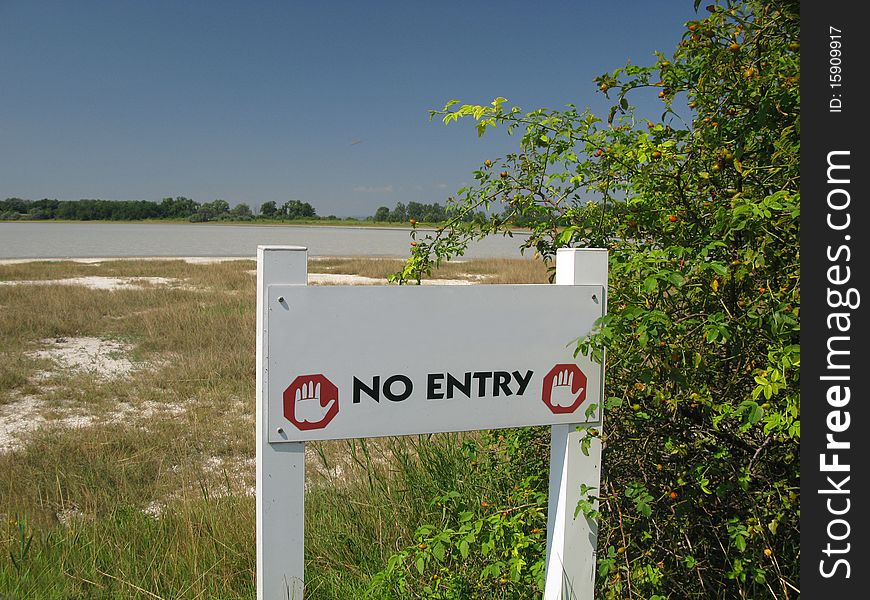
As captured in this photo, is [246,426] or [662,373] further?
[246,426]

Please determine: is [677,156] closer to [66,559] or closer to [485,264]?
[66,559]

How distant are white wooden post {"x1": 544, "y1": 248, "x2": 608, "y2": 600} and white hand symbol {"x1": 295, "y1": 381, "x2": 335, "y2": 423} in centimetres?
75

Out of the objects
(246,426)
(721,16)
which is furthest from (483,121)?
(246,426)

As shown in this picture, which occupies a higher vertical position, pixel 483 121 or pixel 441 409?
pixel 483 121

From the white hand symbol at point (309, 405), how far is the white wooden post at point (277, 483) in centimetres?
8

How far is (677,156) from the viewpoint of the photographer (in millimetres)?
2498

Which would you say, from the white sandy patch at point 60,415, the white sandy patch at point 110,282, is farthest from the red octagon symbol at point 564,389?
the white sandy patch at point 110,282

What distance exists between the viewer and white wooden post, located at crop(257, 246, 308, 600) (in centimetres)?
173

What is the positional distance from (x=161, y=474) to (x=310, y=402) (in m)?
3.40

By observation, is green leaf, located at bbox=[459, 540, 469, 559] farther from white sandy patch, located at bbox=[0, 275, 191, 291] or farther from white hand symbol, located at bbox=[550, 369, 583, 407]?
white sandy patch, located at bbox=[0, 275, 191, 291]

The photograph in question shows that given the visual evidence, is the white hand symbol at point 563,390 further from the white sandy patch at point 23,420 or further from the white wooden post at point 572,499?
the white sandy patch at point 23,420

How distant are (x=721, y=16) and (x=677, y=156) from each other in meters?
0.51

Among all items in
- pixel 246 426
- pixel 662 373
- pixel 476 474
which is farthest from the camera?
pixel 246 426

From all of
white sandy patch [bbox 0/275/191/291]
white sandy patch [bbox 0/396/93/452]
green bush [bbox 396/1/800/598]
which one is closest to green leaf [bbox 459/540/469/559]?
green bush [bbox 396/1/800/598]
